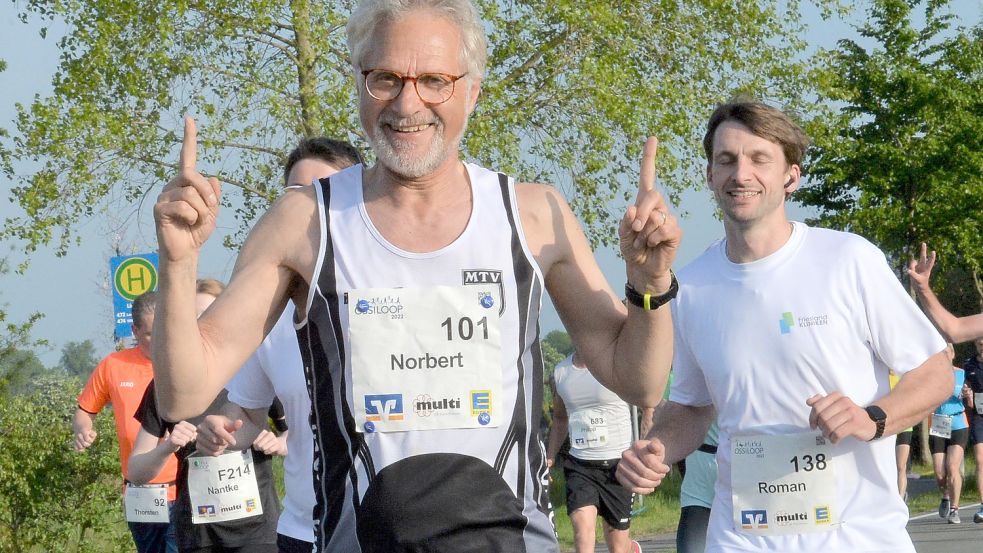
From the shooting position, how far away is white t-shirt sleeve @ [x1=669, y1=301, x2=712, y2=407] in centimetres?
470

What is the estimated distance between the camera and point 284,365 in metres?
4.95

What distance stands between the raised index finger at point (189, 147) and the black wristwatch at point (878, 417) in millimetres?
2261

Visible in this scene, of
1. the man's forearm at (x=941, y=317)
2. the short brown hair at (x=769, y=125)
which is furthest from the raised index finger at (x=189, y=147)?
the man's forearm at (x=941, y=317)

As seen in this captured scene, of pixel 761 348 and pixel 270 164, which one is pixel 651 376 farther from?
pixel 270 164

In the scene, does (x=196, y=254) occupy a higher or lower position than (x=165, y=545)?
higher

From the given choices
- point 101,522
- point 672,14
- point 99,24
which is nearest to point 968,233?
point 672,14

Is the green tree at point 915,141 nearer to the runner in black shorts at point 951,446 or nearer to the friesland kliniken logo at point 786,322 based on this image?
the runner in black shorts at point 951,446

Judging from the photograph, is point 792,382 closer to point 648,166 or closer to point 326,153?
point 648,166

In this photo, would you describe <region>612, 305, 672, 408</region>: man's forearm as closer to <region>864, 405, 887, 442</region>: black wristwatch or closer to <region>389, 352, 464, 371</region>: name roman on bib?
<region>389, 352, 464, 371</region>: name roman on bib

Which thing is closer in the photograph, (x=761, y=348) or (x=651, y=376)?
(x=651, y=376)

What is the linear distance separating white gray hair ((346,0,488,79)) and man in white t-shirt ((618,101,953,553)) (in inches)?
62.2

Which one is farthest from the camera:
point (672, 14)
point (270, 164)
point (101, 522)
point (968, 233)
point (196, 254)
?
point (968, 233)

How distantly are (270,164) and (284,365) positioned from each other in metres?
11.2

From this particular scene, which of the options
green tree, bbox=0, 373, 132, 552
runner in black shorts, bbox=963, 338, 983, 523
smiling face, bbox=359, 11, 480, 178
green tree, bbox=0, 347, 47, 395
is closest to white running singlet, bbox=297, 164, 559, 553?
smiling face, bbox=359, 11, 480, 178
